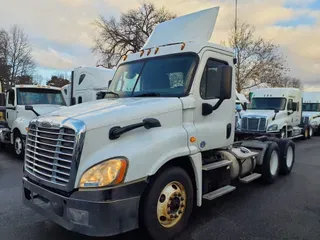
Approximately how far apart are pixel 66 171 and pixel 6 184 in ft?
13.5

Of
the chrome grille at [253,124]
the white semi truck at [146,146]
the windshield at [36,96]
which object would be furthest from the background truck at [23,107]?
the chrome grille at [253,124]

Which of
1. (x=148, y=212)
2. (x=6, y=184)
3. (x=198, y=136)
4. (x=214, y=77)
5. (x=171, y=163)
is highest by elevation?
(x=214, y=77)

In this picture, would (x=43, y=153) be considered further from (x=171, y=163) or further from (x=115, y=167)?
(x=171, y=163)

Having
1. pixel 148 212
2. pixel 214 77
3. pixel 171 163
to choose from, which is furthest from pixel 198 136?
pixel 148 212

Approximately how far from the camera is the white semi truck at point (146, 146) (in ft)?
10.1

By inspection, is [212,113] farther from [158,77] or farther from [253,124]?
[253,124]

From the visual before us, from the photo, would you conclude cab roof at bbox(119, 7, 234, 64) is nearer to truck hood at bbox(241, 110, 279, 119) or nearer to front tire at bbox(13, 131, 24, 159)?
front tire at bbox(13, 131, 24, 159)

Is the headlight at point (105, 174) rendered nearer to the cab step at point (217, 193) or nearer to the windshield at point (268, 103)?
the cab step at point (217, 193)

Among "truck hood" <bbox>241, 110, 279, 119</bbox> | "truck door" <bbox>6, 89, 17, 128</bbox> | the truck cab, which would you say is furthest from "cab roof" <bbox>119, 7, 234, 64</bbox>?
"truck hood" <bbox>241, 110, 279, 119</bbox>

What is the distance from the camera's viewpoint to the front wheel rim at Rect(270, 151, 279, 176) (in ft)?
21.9

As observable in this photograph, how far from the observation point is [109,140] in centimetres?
325

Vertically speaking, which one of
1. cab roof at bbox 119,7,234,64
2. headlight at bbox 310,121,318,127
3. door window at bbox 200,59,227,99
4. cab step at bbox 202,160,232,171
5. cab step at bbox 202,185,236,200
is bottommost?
headlight at bbox 310,121,318,127

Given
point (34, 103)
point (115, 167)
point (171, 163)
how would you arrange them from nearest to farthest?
point (115, 167) → point (171, 163) → point (34, 103)

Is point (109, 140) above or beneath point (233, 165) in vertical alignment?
above
